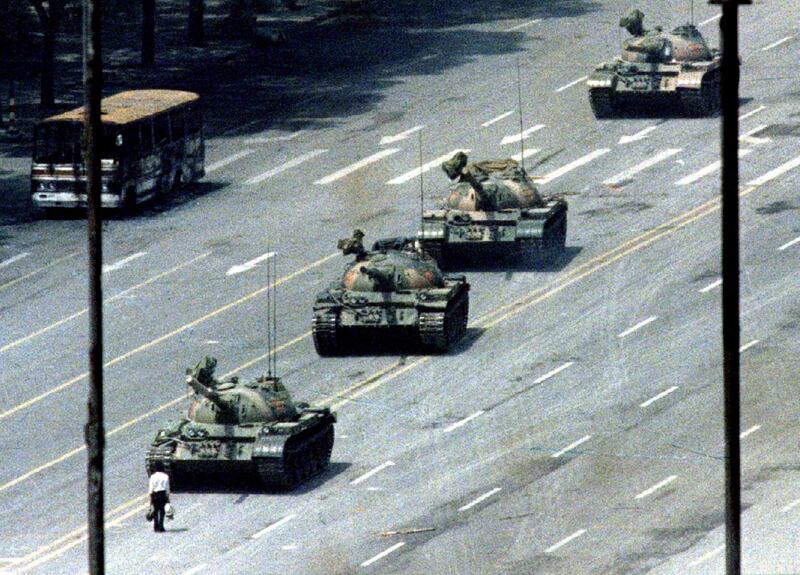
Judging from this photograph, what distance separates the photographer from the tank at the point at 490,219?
67.9 meters

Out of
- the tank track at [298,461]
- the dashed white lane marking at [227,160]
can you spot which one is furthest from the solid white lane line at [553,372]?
the dashed white lane marking at [227,160]

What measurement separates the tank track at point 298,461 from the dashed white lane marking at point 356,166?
28.9 m

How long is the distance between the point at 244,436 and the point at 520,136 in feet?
115

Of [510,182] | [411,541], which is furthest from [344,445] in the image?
[510,182]

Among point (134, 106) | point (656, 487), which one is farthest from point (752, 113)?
point (656, 487)

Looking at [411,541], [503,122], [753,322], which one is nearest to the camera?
[411,541]

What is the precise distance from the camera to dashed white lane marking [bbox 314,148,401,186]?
80375 millimetres

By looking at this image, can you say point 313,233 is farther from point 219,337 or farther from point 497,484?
point 497,484

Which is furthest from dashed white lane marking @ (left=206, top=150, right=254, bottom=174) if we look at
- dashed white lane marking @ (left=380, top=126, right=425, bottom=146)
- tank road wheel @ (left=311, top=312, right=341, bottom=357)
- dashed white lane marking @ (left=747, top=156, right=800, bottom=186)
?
tank road wheel @ (left=311, top=312, right=341, bottom=357)

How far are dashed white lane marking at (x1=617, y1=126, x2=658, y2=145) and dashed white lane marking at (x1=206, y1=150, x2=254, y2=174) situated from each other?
12.0 meters

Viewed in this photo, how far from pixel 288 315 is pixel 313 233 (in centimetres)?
873

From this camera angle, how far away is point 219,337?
2489 inches

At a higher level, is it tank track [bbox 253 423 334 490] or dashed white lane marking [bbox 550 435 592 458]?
tank track [bbox 253 423 334 490]

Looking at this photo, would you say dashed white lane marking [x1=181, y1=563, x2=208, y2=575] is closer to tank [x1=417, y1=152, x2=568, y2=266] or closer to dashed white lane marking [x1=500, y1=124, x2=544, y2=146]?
tank [x1=417, y1=152, x2=568, y2=266]
